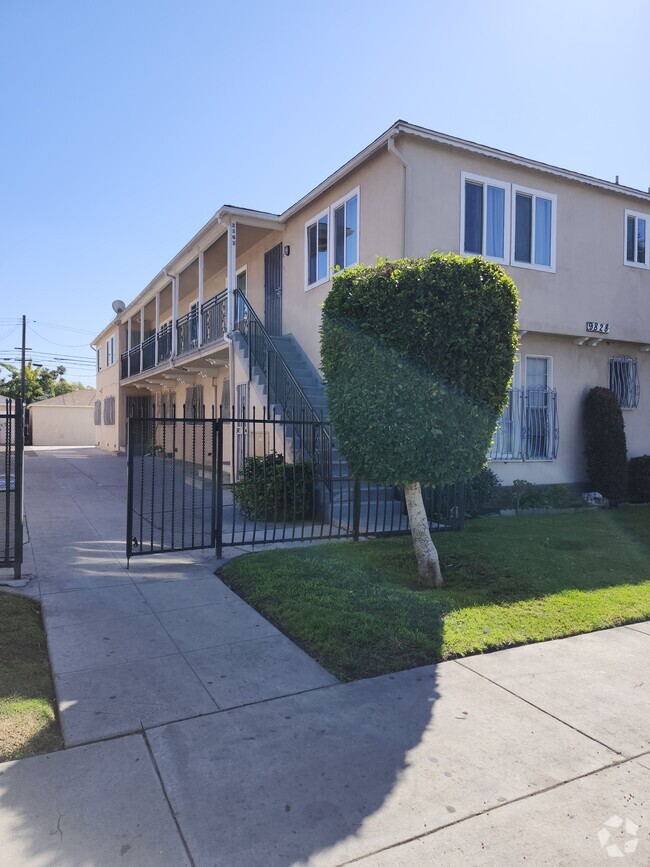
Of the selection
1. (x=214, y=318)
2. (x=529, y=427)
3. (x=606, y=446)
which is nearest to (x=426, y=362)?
(x=529, y=427)

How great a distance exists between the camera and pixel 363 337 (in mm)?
5969

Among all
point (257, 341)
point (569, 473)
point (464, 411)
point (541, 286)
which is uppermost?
point (541, 286)

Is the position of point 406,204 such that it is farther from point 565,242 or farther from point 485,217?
point 565,242

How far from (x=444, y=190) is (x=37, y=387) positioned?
49892mm

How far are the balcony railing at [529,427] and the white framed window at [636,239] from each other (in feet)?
11.1

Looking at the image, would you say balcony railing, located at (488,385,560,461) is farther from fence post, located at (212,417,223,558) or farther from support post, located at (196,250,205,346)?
support post, located at (196,250,205,346)

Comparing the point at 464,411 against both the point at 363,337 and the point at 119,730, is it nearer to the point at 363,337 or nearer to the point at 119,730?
the point at 363,337

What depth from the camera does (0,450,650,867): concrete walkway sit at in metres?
2.65

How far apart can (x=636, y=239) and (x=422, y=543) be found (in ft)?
31.3

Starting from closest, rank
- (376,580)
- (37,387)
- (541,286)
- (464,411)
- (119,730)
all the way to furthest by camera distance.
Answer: (119,730) < (464,411) < (376,580) < (541,286) < (37,387)

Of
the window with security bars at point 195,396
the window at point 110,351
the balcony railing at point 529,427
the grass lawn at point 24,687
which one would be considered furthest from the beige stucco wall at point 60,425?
the grass lawn at point 24,687

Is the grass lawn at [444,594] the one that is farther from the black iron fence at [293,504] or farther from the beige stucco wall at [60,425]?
the beige stucco wall at [60,425]

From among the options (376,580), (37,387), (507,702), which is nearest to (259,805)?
(507,702)

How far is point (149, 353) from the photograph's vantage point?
22.1 metres
